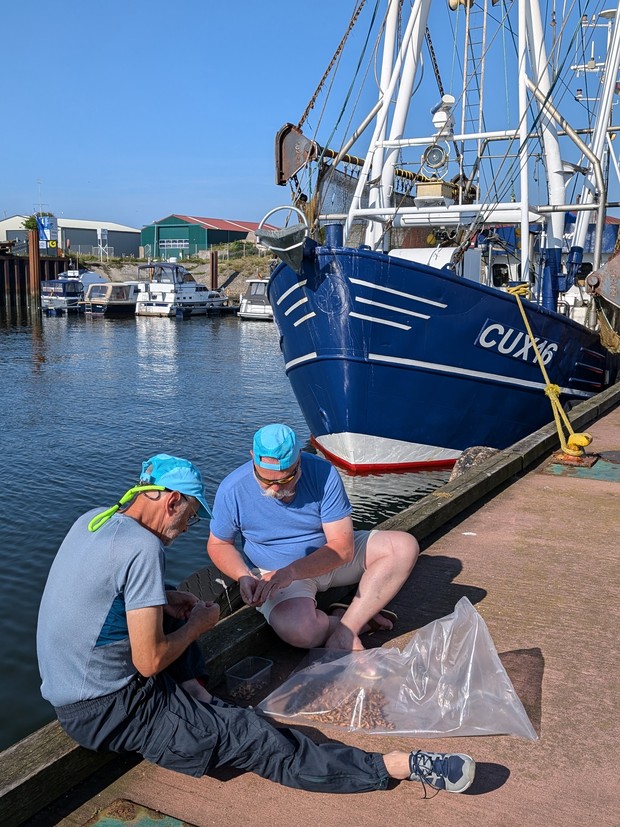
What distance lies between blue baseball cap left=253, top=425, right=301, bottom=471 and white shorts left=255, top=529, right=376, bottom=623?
2.11 feet

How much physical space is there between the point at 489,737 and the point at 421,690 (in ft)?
1.06

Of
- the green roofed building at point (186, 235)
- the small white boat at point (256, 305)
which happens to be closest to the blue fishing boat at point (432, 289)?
the small white boat at point (256, 305)

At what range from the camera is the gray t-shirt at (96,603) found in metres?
2.82

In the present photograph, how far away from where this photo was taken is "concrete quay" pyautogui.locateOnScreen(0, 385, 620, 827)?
283 centimetres

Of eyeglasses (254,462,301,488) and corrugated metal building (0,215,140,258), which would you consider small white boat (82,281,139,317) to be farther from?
eyeglasses (254,462,301,488)

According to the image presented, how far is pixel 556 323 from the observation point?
11.3 m

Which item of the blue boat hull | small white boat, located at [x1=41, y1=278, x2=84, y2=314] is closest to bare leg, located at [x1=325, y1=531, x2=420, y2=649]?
the blue boat hull

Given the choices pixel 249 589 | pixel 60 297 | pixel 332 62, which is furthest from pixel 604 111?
pixel 60 297

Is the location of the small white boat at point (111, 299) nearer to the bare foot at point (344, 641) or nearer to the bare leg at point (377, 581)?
the bare leg at point (377, 581)

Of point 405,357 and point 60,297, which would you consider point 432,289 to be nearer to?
point 405,357

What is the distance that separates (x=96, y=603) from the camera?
284 centimetres

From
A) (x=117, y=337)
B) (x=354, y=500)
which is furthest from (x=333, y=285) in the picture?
(x=117, y=337)

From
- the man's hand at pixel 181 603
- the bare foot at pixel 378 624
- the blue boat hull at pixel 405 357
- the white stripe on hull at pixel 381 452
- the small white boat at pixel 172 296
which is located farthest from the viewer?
the small white boat at pixel 172 296

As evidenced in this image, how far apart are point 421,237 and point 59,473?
6.85 meters
